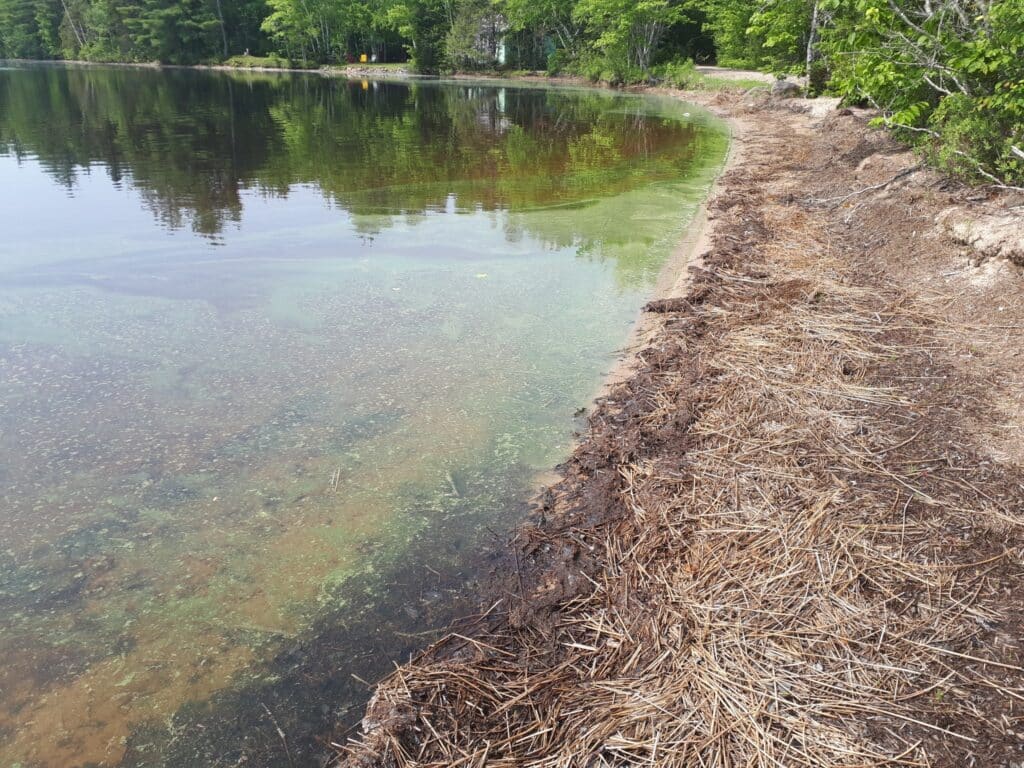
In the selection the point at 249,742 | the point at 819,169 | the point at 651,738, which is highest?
the point at 819,169

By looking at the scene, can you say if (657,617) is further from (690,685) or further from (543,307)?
(543,307)

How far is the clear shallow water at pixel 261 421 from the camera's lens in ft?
9.35

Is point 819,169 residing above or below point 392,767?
above

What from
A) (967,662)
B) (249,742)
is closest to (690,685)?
(967,662)

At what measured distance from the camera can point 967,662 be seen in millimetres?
2451

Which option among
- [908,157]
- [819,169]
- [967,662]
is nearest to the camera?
[967,662]

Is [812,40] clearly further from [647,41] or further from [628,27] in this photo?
[647,41]

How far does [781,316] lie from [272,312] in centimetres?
489

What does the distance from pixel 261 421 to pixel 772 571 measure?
138 inches

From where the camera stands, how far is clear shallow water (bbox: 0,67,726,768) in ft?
9.35

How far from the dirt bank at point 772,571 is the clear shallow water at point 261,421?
48 cm

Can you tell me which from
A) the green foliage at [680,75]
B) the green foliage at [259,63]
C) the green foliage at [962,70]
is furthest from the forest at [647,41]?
the green foliage at [259,63]

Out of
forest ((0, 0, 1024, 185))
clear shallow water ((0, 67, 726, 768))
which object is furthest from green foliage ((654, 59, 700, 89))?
clear shallow water ((0, 67, 726, 768))

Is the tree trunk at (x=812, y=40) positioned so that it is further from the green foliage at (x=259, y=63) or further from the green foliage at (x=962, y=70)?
the green foliage at (x=259, y=63)
